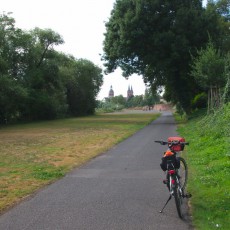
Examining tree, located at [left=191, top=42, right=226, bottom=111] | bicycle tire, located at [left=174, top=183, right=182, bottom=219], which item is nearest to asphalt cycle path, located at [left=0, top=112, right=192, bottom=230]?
A: bicycle tire, located at [left=174, top=183, right=182, bottom=219]

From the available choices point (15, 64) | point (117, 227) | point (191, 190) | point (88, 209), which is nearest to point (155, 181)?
point (191, 190)

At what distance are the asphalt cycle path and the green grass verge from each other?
0.40 metres

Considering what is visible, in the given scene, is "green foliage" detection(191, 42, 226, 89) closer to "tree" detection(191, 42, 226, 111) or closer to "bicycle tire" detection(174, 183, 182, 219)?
"tree" detection(191, 42, 226, 111)

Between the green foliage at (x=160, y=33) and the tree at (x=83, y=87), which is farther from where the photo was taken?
the tree at (x=83, y=87)

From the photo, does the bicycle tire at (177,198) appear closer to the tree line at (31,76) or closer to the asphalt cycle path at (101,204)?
the asphalt cycle path at (101,204)

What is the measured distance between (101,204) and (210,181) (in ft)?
9.82

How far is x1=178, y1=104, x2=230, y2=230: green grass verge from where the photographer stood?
20.2ft

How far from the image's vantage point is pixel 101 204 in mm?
7145

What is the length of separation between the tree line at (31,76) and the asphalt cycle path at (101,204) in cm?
2949

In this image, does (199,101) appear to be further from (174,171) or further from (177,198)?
(177,198)

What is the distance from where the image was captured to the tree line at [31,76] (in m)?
42.5

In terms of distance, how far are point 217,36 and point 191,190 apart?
1177 inches

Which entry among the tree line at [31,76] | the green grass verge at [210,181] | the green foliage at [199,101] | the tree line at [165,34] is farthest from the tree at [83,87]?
the green grass verge at [210,181]

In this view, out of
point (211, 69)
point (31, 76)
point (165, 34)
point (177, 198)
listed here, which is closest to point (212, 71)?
point (211, 69)
